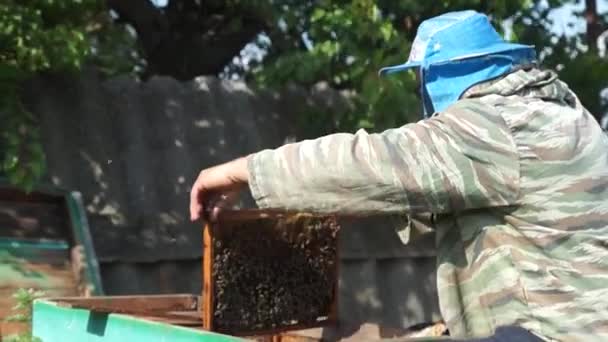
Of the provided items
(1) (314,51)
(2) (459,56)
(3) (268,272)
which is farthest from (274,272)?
(1) (314,51)

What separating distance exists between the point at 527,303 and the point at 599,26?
5593 mm

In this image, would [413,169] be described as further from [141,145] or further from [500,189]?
[141,145]

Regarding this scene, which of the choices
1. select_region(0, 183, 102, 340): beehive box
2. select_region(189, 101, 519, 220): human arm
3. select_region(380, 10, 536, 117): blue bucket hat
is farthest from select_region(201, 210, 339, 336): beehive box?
select_region(0, 183, 102, 340): beehive box

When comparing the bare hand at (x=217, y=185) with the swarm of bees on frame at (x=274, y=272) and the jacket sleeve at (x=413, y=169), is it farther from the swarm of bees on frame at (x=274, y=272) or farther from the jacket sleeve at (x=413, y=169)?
the swarm of bees on frame at (x=274, y=272)

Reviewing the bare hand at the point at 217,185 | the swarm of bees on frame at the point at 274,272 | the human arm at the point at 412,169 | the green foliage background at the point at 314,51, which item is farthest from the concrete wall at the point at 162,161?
the human arm at the point at 412,169

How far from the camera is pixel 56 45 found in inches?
198

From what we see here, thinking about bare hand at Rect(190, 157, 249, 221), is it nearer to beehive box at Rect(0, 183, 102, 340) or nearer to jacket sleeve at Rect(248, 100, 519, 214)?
jacket sleeve at Rect(248, 100, 519, 214)

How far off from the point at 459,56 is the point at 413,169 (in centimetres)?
35

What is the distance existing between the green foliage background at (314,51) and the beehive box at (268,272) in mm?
1670

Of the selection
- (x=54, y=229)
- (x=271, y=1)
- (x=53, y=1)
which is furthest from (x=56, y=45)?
(x=271, y=1)

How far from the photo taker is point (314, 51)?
239 inches

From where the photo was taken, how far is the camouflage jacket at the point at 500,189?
2463 millimetres

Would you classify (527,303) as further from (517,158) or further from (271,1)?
(271,1)

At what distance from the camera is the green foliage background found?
4969 millimetres
